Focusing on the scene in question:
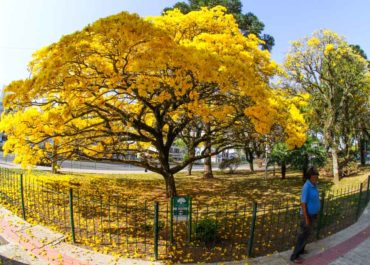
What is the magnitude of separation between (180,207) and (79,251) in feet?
6.93

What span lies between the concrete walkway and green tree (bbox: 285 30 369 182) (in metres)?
11.7

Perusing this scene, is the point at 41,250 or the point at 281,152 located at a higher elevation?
the point at 281,152

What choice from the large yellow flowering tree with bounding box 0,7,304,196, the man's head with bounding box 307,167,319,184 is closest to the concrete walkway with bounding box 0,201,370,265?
the man's head with bounding box 307,167,319,184

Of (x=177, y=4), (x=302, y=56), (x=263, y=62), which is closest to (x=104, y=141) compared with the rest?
(x=263, y=62)

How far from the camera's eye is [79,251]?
5863 millimetres

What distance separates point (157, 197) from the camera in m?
11.5

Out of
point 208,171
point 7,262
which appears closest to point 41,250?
point 7,262

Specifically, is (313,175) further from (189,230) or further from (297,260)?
(189,230)

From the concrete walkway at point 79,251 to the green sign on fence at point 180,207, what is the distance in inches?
39.2

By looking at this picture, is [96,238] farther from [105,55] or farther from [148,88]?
[105,55]

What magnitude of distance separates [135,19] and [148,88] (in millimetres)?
1418

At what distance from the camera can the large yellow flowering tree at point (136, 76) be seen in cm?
608

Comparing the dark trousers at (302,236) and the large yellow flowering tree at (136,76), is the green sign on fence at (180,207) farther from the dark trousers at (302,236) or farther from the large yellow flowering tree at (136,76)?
the large yellow flowering tree at (136,76)

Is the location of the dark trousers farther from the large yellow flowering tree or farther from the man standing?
the large yellow flowering tree
